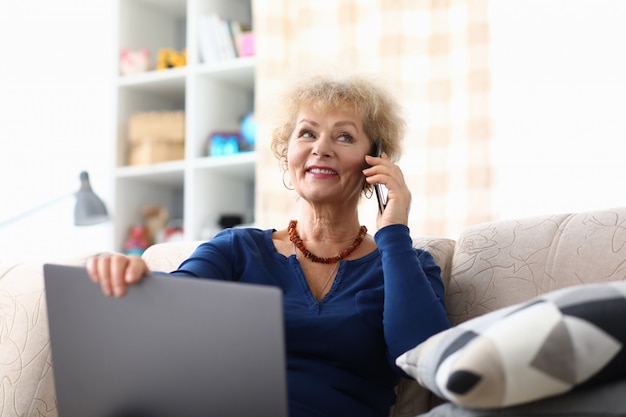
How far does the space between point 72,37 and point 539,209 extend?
2.29 metres

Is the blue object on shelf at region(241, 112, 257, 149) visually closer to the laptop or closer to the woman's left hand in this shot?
the woman's left hand

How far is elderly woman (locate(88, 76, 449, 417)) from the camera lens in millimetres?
1504

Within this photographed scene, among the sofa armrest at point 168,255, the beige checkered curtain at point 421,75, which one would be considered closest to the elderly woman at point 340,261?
the sofa armrest at point 168,255

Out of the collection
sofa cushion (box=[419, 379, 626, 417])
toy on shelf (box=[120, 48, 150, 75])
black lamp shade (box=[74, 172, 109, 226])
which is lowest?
sofa cushion (box=[419, 379, 626, 417])

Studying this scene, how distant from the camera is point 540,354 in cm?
101

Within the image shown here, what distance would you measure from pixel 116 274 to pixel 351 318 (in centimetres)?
55

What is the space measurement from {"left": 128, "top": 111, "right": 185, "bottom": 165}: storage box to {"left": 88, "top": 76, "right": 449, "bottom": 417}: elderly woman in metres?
2.01

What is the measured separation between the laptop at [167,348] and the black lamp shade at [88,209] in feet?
5.36

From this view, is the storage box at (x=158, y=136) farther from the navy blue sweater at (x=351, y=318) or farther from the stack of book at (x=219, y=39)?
the navy blue sweater at (x=351, y=318)

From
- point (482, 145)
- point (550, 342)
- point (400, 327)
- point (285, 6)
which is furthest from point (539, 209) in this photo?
point (550, 342)

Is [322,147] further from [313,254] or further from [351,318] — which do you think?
[351,318]

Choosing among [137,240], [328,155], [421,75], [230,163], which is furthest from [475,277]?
[137,240]

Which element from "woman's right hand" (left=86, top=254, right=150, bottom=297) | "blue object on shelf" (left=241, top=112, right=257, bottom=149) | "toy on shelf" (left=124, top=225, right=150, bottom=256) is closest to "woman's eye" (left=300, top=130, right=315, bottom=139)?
"woman's right hand" (left=86, top=254, right=150, bottom=297)

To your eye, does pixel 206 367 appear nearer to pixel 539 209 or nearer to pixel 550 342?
pixel 550 342
